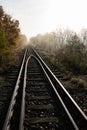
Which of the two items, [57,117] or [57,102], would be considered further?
[57,102]

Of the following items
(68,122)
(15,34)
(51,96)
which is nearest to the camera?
(68,122)

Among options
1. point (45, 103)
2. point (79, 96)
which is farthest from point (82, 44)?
point (45, 103)

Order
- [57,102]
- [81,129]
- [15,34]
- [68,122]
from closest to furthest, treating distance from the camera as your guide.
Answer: [81,129] < [68,122] < [57,102] < [15,34]

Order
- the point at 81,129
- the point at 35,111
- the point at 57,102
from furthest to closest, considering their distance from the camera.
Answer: the point at 57,102, the point at 35,111, the point at 81,129

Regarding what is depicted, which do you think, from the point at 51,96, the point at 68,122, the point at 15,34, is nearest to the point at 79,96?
the point at 51,96

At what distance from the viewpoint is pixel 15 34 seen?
100 feet

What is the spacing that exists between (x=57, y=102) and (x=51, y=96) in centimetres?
79

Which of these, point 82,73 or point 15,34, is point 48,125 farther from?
Result: point 15,34

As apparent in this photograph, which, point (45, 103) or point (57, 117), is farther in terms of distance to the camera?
point (45, 103)

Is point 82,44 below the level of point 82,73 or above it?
above

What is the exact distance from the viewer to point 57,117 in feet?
18.7

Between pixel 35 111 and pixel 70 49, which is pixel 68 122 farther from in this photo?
pixel 70 49

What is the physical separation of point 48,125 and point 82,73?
774 centimetres

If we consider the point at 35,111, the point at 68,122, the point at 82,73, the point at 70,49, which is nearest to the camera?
the point at 68,122
